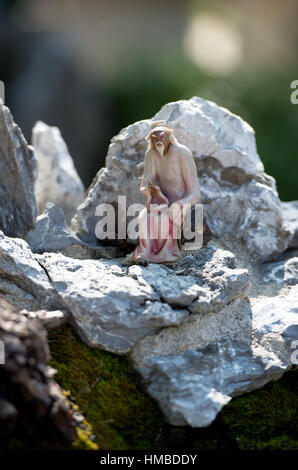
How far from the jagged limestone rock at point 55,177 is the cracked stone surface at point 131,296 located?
8.34 ft

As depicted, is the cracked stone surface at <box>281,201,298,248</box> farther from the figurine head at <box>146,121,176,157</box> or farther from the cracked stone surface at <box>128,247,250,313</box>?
the figurine head at <box>146,121,176,157</box>

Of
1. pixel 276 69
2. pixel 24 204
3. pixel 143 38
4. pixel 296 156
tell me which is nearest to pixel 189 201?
pixel 24 204

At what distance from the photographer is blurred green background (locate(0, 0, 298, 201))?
11.2 meters

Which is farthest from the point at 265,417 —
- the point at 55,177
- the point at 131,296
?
the point at 55,177

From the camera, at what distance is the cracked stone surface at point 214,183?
5.79 m

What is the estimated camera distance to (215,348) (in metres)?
4.17

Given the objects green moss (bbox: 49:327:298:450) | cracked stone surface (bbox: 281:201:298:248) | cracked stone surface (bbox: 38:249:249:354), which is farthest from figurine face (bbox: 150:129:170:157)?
cracked stone surface (bbox: 281:201:298:248)

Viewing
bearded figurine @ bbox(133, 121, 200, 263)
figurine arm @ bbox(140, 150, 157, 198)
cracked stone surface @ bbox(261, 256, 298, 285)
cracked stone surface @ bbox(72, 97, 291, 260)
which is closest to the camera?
bearded figurine @ bbox(133, 121, 200, 263)

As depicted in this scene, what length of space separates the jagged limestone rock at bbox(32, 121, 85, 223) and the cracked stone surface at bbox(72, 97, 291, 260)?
1.04m

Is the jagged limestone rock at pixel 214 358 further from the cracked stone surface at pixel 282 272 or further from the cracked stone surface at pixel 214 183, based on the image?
the cracked stone surface at pixel 214 183

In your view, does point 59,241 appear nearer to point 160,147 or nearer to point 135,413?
point 160,147

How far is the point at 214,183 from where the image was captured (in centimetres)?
584

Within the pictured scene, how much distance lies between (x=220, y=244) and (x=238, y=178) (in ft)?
2.67
